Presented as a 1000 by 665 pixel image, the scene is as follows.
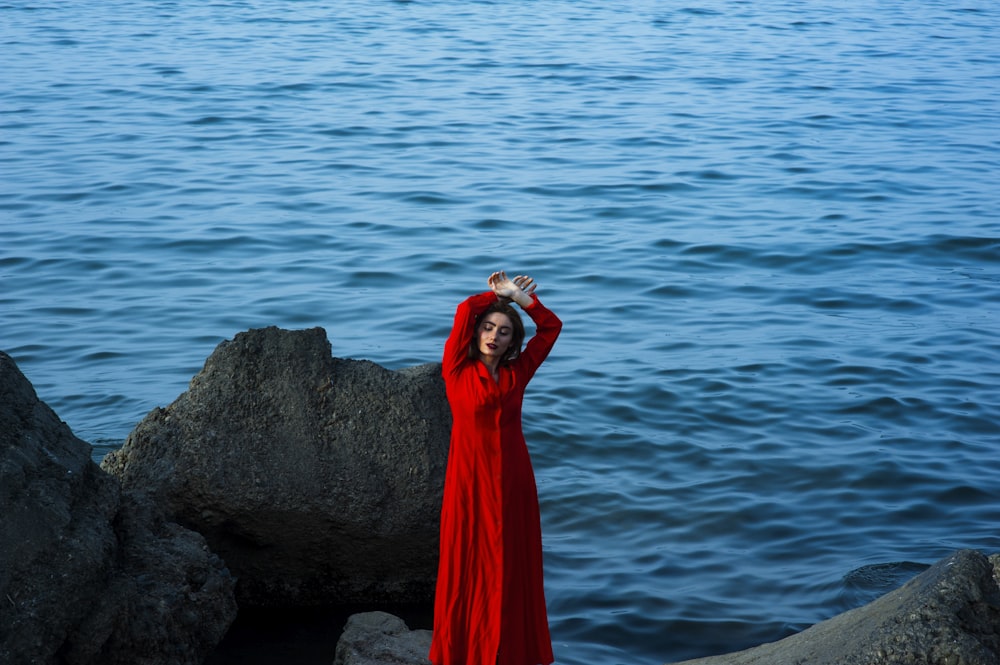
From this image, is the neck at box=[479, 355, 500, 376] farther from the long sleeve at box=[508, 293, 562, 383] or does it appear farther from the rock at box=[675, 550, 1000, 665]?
the rock at box=[675, 550, 1000, 665]

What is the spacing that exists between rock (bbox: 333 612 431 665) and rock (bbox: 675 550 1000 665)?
1678 mm

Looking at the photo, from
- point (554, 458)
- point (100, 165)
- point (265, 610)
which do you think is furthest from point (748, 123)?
point (265, 610)

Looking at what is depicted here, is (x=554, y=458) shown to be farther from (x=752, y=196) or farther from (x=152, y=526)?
(x=752, y=196)

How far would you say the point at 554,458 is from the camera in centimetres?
948

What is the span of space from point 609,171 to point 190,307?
700cm

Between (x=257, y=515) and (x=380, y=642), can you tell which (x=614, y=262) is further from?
(x=380, y=642)

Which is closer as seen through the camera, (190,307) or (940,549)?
(940,549)

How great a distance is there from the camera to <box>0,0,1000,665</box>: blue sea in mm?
8445

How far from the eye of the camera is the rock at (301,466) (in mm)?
6527

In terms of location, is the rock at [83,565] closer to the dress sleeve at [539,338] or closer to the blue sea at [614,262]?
the blue sea at [614,262]

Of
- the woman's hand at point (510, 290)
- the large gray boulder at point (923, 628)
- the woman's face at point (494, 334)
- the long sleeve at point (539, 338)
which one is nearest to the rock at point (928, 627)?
the large gray boulder at point (923, 628)

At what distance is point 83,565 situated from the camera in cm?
514

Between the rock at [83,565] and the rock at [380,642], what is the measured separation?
0.59m

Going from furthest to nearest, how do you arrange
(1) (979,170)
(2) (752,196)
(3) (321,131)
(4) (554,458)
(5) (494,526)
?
(3) (321,131) → (1) (979,170) → (2) (752,196) → (4) (554,458) → (5) (494,526)
